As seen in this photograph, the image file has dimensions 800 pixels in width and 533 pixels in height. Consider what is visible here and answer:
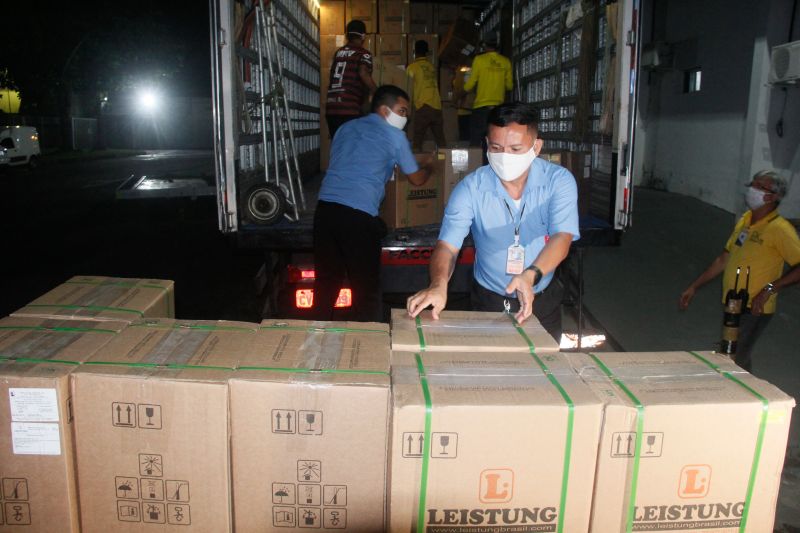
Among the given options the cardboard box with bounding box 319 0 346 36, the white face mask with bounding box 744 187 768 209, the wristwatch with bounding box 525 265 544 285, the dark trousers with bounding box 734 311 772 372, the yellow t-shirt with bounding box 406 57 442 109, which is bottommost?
the dark trousers with bounding box 734 311 772 372

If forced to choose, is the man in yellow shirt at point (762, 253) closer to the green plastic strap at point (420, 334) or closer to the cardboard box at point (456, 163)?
the cardboard box at point (456, 163)

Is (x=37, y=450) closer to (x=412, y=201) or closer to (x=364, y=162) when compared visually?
(x=364, y=162)

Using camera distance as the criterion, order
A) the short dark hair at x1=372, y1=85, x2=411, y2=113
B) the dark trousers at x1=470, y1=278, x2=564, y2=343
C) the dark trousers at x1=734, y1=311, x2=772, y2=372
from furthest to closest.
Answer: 1. the short dark hair at x1=372, y1=85, x2=411, y2=113
2. the dark trousers at x1=734, y1=311, x2=772, y2=372
3. the dark trousers at x1=470, y1=278, x2=564, y2=343

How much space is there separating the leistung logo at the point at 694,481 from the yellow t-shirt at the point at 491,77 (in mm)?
6590

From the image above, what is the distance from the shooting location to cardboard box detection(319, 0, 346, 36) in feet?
31.0

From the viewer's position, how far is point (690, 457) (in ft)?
5.68

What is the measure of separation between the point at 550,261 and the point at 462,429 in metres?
1.30

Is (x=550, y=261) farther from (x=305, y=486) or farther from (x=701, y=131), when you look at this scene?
(x=701, y=131)

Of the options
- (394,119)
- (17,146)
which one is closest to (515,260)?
(394,119)

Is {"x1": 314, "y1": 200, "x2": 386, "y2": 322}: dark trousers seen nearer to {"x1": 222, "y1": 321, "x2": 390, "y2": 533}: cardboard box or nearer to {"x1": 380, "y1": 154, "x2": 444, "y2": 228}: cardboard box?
{"x1": 380, "y1": 154, "x2": 444, "y2": 228}: cardboard box

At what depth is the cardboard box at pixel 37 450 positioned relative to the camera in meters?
1.76

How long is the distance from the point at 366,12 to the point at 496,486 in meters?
8.68

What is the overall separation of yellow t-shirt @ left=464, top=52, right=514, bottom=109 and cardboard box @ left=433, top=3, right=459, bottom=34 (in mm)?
1866

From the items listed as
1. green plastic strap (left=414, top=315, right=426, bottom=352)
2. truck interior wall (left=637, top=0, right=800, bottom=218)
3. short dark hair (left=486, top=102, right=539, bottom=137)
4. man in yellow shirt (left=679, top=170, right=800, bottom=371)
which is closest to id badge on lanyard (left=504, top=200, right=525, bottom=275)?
short dark hair (left=486, top=102, right=539, bottom=137)
